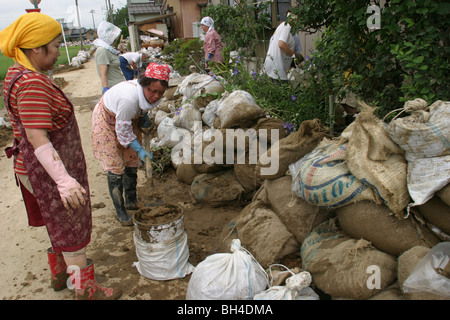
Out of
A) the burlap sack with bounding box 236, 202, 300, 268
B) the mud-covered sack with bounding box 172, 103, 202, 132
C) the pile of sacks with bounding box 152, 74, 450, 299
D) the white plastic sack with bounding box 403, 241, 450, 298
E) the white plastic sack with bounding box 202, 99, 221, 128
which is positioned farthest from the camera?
the mud-covered sack with bounding box 172, 103, 202, 132

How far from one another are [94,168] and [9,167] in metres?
1.36

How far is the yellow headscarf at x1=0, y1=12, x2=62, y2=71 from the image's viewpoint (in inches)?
72.4

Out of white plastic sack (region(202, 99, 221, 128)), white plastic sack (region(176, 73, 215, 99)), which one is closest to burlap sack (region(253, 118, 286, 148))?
white plastic sack (region(202, 99, 221, 128))

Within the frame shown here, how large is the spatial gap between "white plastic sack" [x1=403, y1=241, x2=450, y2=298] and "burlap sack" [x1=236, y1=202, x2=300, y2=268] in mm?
798

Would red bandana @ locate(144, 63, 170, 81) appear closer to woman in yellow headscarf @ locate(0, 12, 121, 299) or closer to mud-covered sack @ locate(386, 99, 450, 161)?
woman in yellow headscarf @ locate(0, 12, 121, 299)

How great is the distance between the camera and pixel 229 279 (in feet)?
6.43

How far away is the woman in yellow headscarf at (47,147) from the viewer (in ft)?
6.02

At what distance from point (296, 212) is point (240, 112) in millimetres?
1371

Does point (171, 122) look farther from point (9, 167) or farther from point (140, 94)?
point (9, 167)

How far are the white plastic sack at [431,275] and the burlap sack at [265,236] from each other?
798 mm

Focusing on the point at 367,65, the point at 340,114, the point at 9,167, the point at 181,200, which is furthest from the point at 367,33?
the point at 9,167

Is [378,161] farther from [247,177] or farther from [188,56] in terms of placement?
[188,56]

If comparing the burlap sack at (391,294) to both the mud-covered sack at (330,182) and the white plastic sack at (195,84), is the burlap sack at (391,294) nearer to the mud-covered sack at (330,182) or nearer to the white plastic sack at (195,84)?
the mud-covered sack at (330,182)

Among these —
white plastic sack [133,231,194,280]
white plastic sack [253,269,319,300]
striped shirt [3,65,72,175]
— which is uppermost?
striped shirt [3,65,72,175]
